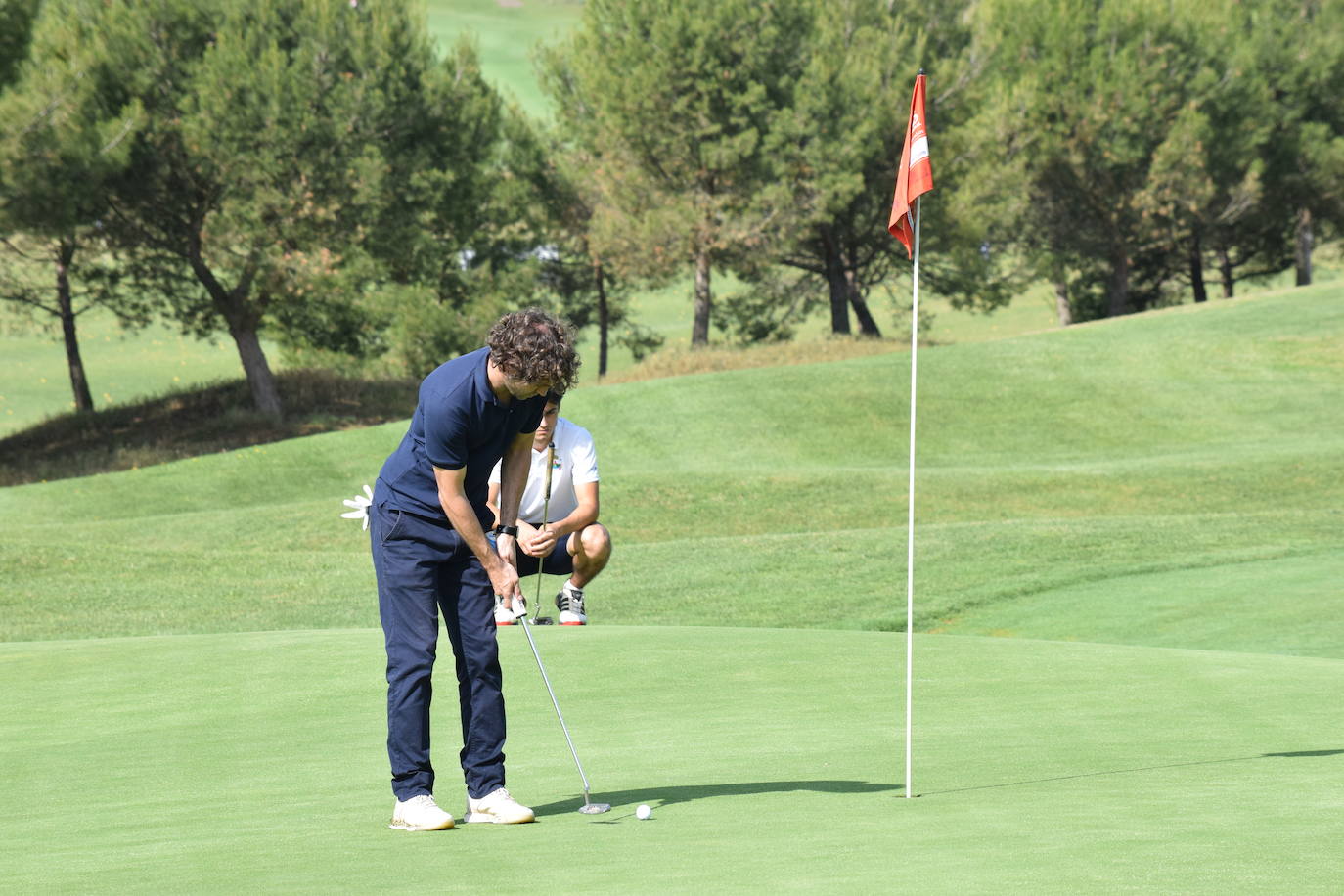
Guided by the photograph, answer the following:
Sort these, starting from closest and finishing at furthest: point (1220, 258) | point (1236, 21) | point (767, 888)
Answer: point (767, 888) < point (1236, 21) < point (1220, 258)

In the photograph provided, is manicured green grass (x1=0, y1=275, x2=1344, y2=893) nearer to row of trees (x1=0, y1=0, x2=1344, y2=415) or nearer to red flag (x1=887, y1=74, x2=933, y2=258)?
red flag (x1=887, y1=74, x2=933, y2=258)

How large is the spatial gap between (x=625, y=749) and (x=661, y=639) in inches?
128

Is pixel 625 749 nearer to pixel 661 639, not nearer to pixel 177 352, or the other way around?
pixel 661 639

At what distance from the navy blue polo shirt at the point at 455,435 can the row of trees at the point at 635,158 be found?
2621 cm

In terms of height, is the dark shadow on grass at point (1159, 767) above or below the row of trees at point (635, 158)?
below

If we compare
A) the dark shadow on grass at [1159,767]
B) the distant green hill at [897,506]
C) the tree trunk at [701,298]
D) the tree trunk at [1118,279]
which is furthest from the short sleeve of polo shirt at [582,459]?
the tree trunk at [1118,279]

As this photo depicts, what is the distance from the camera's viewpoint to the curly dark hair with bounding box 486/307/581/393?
5051mm

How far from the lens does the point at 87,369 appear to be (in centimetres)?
5866

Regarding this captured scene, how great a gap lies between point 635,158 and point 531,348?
37747 mm

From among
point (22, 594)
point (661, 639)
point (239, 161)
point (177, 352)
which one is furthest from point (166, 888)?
point (177, 352)

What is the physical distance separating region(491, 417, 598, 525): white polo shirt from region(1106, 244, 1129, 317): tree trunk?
4176 centimetres

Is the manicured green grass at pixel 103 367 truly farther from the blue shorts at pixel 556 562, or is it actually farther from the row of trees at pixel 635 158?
the blue shorts at pixel 556 562

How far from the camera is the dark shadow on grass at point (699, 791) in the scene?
5.32 meters

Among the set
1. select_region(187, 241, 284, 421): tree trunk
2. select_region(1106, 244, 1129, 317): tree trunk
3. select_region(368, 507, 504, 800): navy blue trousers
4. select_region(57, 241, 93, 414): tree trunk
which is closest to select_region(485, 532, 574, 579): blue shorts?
select_region(368, 507, 504, 800): navy blue trousers
